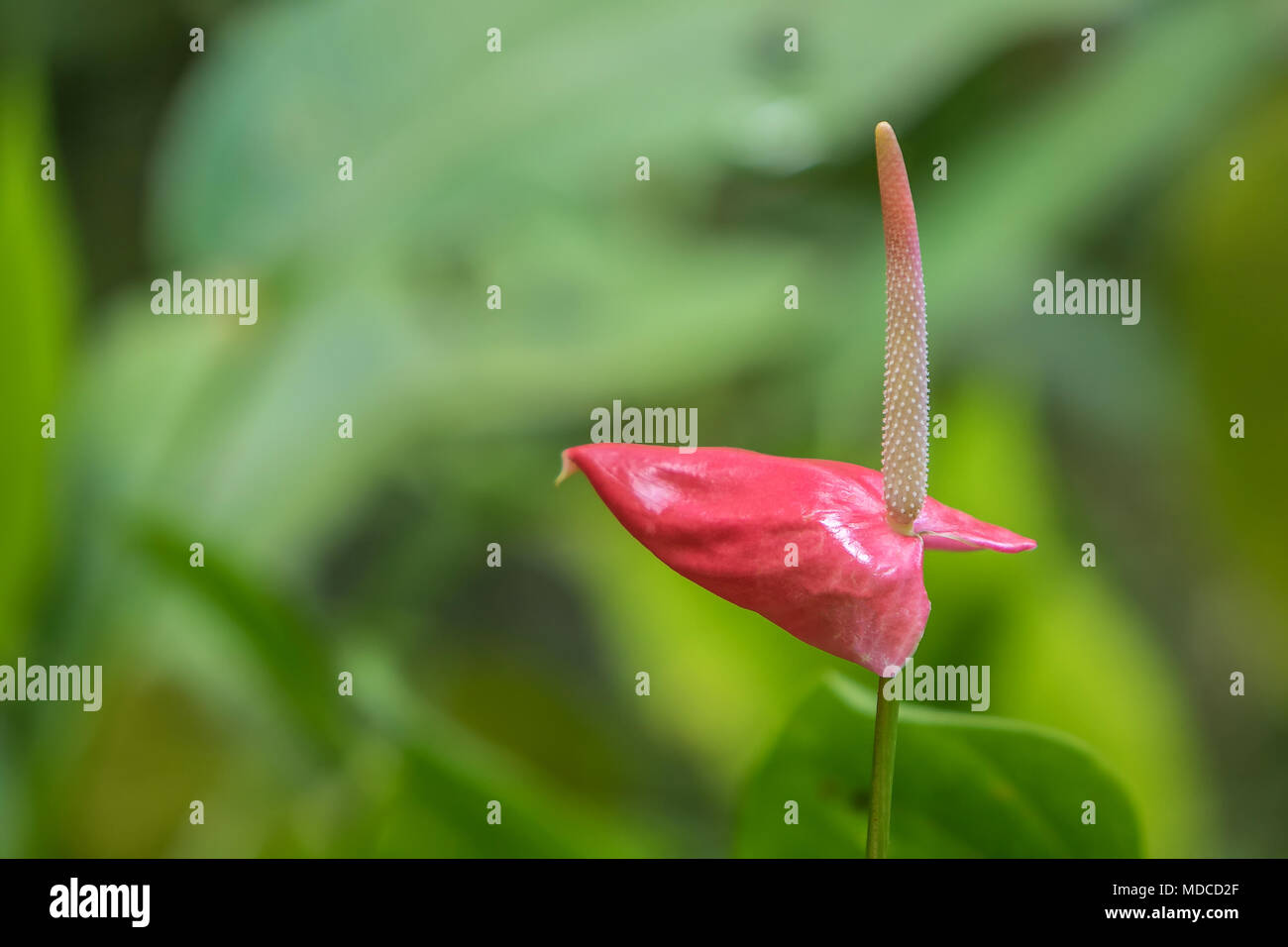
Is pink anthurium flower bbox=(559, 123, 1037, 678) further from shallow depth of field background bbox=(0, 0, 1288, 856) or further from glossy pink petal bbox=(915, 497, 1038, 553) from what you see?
shallow depth of field background bbox=(0, 0, 1288, 856)

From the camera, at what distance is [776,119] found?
85 cm

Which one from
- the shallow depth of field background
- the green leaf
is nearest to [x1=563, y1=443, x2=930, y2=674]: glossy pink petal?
the green leaf

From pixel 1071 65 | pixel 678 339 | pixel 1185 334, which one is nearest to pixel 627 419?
pixel 678 339

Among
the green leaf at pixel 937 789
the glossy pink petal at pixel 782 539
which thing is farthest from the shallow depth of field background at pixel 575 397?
the glossy pink petal at pixel 782 539

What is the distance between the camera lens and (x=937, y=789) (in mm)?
320

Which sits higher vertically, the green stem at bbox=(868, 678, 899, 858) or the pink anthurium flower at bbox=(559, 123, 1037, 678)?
the pink anthurium flower at bbox=(559, 123, 1037, 678)

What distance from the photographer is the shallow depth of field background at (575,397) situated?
574mm

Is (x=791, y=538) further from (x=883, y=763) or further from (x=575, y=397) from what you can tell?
(x=575, y=397)

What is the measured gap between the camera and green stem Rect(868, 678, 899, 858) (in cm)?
21

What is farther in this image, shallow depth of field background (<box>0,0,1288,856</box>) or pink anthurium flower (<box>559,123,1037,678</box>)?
shallow depth of field background (<box>0,0,1288,856</box>)

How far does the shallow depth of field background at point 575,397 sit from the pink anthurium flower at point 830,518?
8.5 inches

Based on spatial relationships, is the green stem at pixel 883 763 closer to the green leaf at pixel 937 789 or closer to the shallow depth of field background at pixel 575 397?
the green leaf at pixel 937 789

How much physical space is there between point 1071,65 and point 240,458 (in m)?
0.83
